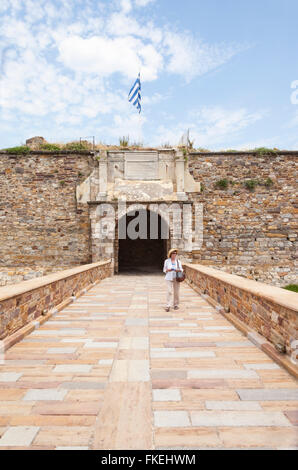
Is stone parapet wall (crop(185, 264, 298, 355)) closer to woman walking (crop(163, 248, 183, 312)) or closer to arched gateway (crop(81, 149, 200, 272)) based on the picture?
woman walking (crop(163, 248, 183, 312))

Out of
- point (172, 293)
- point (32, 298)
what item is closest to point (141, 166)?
point (172, 293)

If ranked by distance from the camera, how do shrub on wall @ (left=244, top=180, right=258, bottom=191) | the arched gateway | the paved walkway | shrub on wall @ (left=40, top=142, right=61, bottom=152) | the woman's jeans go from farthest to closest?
shrub on wall @ (left=40, top=142, right=61, bottom=152), shrub on wall @ (left=244, top=180, right=258, bottom=191), the arched gateway, the woman's jeans, the paved walkway

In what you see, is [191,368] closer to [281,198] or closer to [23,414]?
[23,414]

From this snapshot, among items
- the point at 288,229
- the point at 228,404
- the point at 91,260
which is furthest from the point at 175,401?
the point at 288,229

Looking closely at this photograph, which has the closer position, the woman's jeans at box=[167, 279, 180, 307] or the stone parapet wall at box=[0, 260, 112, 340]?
the stone parapet wall at box=[0, 260, 112, 340]

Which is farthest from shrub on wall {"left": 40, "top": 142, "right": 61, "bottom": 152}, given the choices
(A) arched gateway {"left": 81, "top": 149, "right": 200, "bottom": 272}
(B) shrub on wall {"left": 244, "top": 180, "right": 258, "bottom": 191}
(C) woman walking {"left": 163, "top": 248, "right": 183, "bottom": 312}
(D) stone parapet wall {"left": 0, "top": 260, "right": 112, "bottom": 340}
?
(C) woman walking {"left": 163, "top": 248, "right": 183, "bottom": 312}

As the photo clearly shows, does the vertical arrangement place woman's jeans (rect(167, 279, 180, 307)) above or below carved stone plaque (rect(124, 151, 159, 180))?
below

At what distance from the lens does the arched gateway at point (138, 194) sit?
38.0 feet

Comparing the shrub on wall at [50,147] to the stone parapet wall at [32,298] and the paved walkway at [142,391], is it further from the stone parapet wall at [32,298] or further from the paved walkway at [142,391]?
the paved walkway at [142,391]

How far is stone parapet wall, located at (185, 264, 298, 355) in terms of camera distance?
2.93 metres

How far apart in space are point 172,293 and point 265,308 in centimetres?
215

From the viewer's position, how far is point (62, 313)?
5.00 m

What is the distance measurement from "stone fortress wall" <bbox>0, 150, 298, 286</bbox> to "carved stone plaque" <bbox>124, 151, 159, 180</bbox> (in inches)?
10.8

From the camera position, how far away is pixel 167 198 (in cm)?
1183
